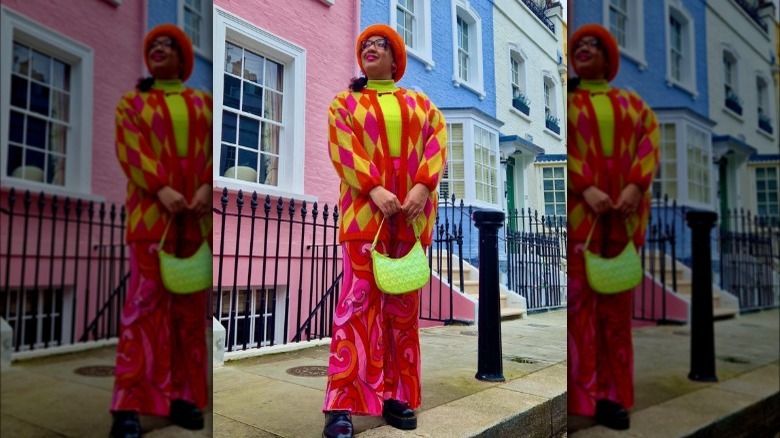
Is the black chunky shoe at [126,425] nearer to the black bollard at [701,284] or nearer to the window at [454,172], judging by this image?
the window at [454,172]

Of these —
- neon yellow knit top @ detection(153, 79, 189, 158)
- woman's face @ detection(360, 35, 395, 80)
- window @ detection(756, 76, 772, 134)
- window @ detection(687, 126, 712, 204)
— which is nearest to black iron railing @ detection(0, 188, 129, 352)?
neon yellow knit top @ detection(153, 79, 189, 158)

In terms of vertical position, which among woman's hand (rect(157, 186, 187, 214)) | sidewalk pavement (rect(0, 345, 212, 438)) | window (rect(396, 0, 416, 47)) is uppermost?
window (rect(396, 0, 416, 47))

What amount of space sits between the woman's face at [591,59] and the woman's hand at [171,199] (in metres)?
0.71

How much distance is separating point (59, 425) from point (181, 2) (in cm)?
66

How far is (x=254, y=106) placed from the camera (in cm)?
81

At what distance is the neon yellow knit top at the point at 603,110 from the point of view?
2.59ft

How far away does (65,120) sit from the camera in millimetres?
625

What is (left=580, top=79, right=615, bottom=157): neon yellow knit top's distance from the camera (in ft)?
2.59

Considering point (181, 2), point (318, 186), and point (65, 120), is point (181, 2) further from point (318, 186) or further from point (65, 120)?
point (318, 186)

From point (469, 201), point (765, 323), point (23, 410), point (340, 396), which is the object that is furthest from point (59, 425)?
point (765, 323)

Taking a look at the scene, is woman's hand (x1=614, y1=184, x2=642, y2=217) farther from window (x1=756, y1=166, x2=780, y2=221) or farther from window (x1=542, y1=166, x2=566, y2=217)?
window (x1=756, y1=166, x2=780, y2=221)

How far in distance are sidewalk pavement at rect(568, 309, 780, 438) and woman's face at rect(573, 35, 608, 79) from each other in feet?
1.53

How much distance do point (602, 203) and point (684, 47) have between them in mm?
441

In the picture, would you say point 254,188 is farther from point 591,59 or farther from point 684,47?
point 684,47
